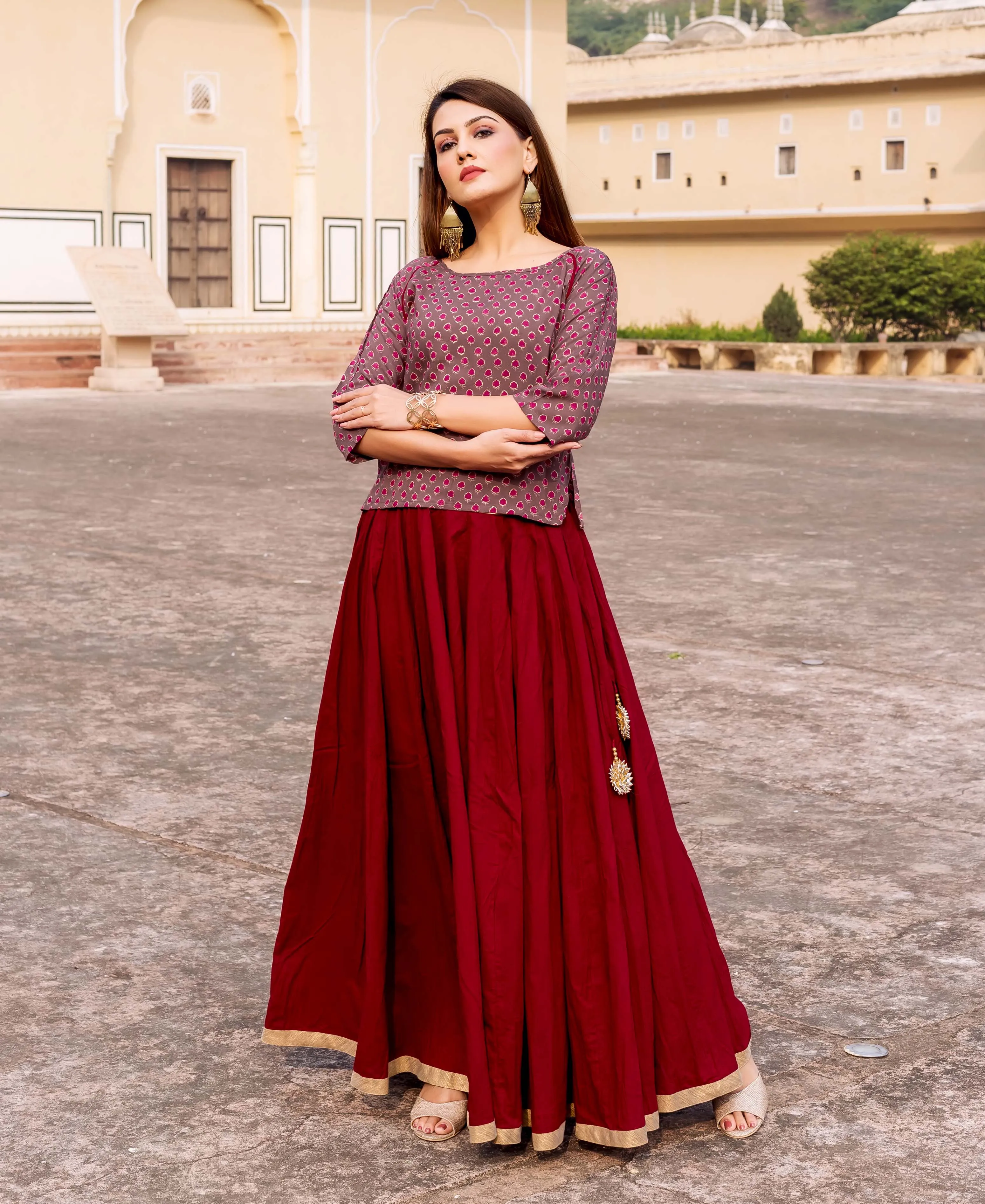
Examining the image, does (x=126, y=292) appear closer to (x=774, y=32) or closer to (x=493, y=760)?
(x=493, y=760)

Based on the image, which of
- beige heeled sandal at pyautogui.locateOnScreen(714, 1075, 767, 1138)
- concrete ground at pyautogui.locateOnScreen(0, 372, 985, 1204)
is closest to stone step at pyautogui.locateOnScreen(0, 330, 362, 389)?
concrete ground at pyautogui.locateOnScreen(0, 372, 985, 1204)

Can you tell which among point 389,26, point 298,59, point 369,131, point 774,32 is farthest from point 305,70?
point 774,32

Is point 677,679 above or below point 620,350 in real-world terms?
below

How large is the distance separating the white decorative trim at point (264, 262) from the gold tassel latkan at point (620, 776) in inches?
855

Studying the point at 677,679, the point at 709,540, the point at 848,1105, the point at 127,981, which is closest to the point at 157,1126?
the point at 127,981

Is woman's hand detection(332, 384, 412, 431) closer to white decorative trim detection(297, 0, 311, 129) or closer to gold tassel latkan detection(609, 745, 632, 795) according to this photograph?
gold tassel latkan detection(609, 745, 632, 795)

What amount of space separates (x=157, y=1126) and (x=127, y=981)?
589 mm

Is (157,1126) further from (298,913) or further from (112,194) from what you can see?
(112,194)

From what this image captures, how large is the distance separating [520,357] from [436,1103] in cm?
115

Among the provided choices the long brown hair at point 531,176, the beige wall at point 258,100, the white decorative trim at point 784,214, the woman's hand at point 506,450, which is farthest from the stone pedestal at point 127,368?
the woman's hand at point 506,450

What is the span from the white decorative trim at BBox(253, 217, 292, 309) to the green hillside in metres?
57.9

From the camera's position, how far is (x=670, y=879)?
2.68 metres

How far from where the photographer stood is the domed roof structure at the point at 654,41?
134ft

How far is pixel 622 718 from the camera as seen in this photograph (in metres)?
2.67
